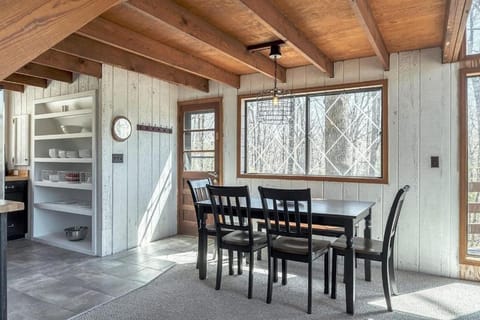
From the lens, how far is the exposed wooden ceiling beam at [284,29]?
2387 millimetres

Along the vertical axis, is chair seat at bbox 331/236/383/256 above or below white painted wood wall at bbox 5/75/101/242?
below

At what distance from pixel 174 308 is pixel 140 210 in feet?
7.00

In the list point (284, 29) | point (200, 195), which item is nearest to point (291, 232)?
point (200, 195)

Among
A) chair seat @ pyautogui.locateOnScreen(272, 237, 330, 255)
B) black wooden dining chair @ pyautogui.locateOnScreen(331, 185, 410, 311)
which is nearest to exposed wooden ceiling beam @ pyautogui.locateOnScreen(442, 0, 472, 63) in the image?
black wooden dining chair @ pyautogui.locateOnScreen(331, 185, 410, 311)

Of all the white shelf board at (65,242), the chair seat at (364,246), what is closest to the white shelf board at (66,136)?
the white shelf board at (65,242)

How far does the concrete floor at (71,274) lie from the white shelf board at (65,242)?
8cm

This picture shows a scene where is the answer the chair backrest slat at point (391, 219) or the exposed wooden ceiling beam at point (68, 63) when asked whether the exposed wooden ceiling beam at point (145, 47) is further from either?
the chair backrest slat at point (391, 219)

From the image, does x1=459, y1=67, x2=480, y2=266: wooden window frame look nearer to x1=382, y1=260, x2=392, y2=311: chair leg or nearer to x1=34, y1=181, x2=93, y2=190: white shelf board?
x1=382, y1=260, x2=392, y2=311: chair leg

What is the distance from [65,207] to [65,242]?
0.50m

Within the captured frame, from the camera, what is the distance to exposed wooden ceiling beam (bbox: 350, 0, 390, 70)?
232cm

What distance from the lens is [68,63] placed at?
358 centimetres

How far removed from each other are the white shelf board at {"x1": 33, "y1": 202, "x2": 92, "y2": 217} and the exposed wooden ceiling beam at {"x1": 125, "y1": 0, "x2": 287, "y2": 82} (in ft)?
8.71

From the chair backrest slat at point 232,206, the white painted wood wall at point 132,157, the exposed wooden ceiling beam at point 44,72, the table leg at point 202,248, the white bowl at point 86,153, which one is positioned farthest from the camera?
the white bowl at point 86,153

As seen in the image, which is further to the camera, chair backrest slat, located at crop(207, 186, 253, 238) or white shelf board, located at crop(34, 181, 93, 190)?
white shelf board, located at crop(34, 181, 93, 190)
